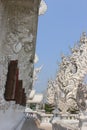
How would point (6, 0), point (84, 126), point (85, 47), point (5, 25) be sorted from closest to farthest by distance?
point (6, 0) < point (5, 25) < point (84, 126) < point (85, 47)

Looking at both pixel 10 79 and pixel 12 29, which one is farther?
pixel 10 79

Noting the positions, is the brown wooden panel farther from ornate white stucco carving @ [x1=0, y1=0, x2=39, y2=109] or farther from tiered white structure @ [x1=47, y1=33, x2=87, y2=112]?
tiered white structure @ [x1=47, y1=33, x2=87, y2=112]

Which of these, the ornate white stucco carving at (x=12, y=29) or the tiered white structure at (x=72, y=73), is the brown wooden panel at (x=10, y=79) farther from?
the tiered white structure at (x=72, y=73)

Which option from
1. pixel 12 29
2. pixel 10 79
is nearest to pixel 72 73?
pixel 10 79

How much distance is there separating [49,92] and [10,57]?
26150 mm

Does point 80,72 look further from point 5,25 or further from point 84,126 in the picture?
point 5,25

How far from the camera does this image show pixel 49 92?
1255 inches

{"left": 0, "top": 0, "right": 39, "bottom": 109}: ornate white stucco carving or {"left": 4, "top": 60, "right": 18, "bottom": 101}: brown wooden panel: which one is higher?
{"left": 0, "top": 0, "right": 39, "bottom": 109}: ornate white stucco carving

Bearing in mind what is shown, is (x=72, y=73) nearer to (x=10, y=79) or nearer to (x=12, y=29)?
(x=10, y=79)

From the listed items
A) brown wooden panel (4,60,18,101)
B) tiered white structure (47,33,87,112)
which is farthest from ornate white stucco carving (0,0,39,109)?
tiered white structure (47,33,87,112)

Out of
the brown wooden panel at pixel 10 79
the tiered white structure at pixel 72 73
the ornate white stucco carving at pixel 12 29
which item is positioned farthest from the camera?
the tiered white structure at pixel 72 73

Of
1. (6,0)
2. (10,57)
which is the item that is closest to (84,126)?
(10,57)

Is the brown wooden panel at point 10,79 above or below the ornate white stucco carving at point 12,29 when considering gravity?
below

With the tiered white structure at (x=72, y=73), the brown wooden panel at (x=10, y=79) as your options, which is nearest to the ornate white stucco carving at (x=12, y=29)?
the brown wooden panel at (x=10, y=79)
